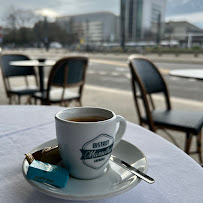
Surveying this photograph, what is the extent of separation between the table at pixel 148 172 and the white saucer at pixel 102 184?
0.01 meters

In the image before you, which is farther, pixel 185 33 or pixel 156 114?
pixel 185 33

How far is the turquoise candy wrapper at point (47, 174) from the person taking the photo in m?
0.29

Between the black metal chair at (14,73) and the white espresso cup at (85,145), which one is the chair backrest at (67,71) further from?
the white espresso cup at (85,145)

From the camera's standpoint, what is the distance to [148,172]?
0.35 meters

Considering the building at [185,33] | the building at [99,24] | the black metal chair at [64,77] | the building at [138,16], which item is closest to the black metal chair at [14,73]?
the black metal chair at [64,77]

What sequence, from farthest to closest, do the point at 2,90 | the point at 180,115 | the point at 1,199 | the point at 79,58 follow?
the point at 2,90
the point at 79,58
the point at 180,115
the point at 1,199

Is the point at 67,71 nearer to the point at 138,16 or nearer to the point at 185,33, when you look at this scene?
the point at 185,33

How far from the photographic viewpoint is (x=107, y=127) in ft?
1.05

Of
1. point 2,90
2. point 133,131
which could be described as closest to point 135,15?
point 2,90

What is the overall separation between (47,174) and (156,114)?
3.80ft

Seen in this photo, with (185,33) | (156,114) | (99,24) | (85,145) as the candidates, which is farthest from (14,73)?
(99,24)

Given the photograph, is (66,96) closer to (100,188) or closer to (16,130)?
(16,130)

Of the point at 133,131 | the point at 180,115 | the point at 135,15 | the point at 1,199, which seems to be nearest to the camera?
the point at 1,199

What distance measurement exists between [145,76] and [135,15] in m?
43.8
